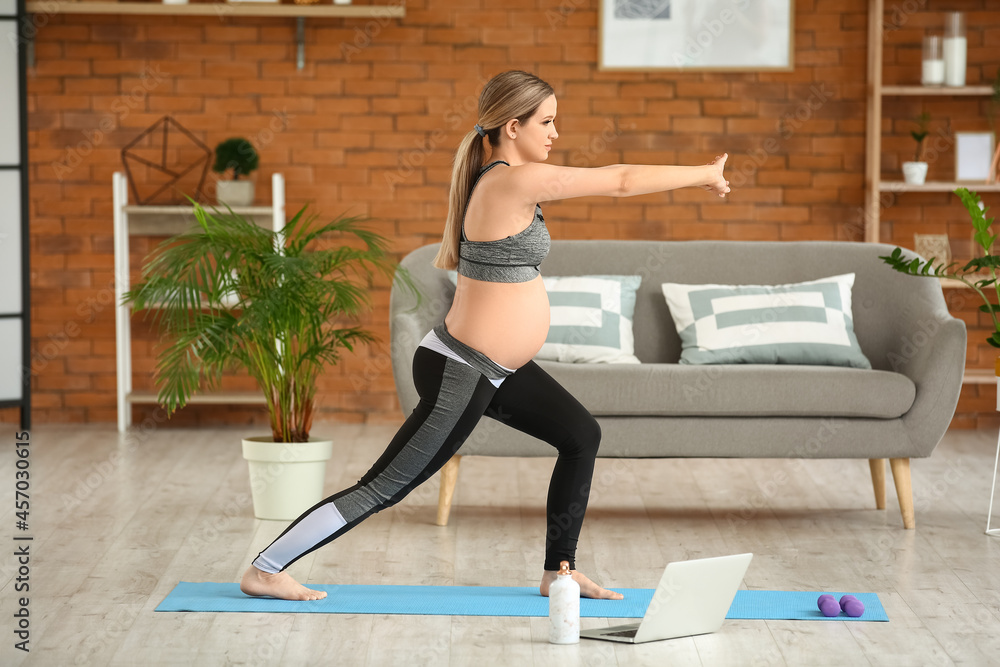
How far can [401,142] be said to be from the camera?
17.0 feet

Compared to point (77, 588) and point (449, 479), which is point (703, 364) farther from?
point (77, 588)

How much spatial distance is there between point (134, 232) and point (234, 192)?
602mm

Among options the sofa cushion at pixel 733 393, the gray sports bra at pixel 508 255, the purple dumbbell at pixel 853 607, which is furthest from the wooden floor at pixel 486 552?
the gray sports bra at pixel 508 255

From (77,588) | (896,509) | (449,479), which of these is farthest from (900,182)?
(77,588)

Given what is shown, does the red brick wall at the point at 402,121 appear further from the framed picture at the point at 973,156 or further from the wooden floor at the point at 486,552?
the wooden floor at the point at 486,552

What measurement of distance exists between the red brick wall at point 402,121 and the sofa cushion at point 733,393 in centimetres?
209

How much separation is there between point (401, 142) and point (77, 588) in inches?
120

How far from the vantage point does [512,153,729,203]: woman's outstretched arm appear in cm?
220

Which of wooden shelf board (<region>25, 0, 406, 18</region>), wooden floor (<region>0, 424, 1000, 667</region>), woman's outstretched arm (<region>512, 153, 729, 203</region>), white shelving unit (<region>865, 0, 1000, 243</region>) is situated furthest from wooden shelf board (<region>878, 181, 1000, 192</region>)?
woman's outstretched arm (<region>512, 153, 729, 203</region>)

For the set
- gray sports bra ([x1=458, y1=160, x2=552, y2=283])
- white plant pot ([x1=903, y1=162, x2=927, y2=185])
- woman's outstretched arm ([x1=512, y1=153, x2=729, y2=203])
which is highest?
white plant pot ([x1=903, y1=162, x2=927, y2=185])

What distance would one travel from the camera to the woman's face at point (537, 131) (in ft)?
7.63

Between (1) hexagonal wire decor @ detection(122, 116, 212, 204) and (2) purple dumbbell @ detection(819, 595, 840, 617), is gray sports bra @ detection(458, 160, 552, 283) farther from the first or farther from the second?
(1) hexagonal wire decor @ detection(122, 116, 212, 204)

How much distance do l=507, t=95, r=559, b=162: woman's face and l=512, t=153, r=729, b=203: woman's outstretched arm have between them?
5.0 inches

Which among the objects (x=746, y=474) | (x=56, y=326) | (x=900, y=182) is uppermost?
(x=900, y=182)
